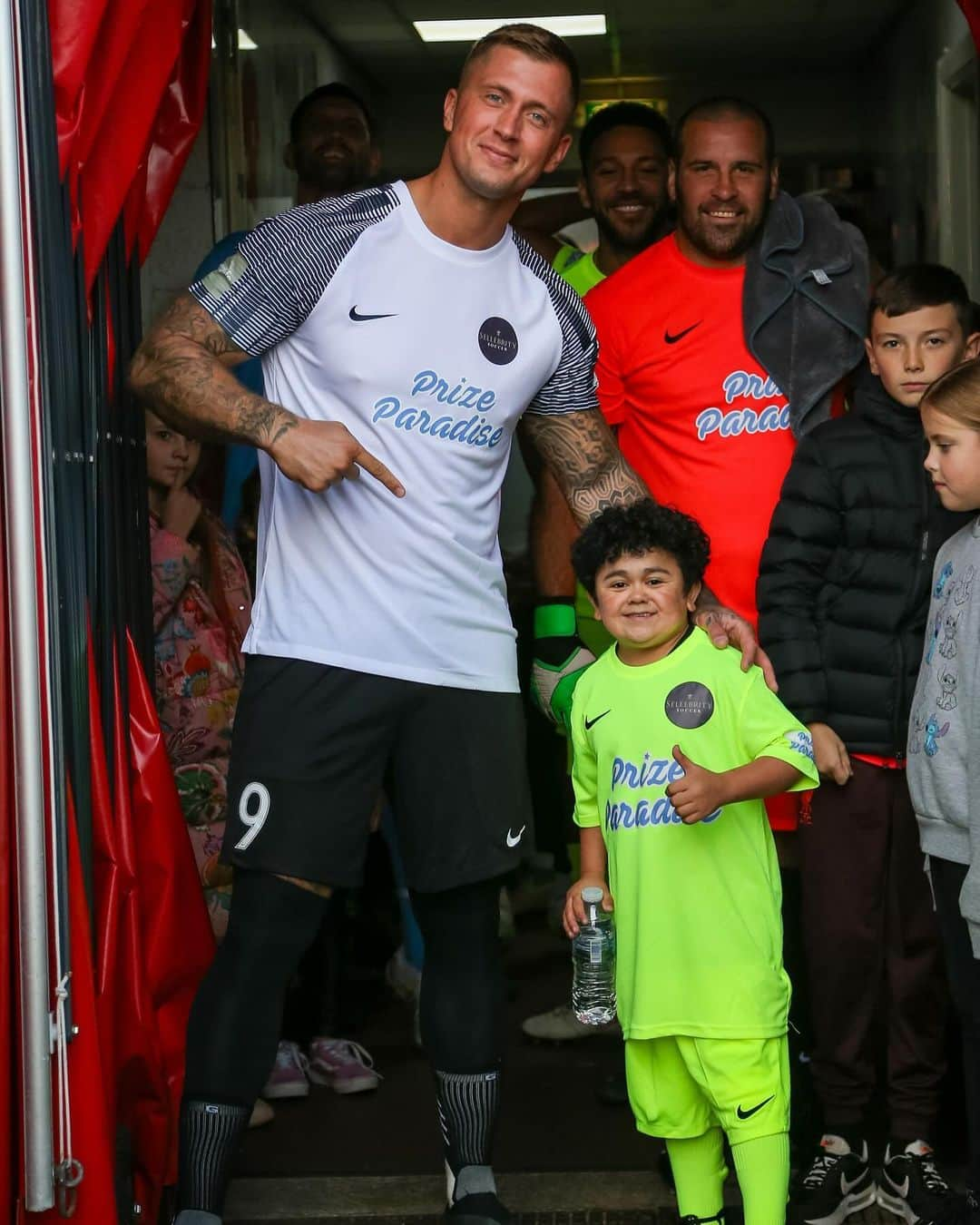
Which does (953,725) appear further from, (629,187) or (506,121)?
(629,187)

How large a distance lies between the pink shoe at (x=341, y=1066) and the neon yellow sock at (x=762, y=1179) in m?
1.32

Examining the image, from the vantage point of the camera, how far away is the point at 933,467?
2785 mm

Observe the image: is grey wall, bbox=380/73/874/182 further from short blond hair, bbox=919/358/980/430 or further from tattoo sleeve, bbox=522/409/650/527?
short blond hair, bbox=919/358/980/430

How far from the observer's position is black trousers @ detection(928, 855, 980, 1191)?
2738 mm

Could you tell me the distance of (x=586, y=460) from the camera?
3141 millimetres

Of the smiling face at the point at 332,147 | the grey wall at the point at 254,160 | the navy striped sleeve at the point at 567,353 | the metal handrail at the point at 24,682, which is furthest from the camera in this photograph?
the grey wall at the point at 254,160

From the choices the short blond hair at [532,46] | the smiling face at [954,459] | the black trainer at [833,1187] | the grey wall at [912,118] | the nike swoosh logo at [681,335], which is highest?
the grey wall at [912,118]

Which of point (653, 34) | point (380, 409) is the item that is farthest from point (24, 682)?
point (653, 34)

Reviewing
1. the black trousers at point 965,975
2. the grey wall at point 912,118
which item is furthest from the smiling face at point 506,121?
the grey wall at point 912,118

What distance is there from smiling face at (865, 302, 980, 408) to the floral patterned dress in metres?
1.57

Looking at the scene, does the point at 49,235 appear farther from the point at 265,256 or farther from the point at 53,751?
the point at 53,751

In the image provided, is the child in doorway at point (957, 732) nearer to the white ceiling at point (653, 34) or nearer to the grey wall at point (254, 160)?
the grey wall at point (254, 160)

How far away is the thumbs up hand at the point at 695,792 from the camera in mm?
2639

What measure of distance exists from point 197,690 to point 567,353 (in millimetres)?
1169
